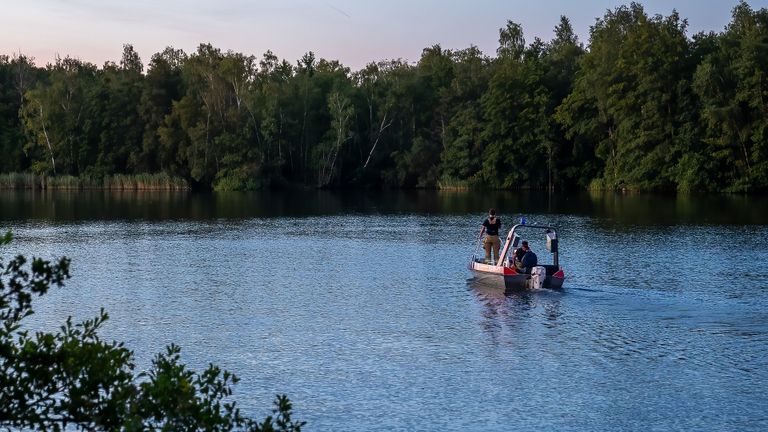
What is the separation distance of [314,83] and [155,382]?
11564 cm

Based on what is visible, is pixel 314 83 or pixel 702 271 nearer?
pixel 702 271

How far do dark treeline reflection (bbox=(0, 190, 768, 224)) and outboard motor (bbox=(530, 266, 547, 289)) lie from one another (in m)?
27.5

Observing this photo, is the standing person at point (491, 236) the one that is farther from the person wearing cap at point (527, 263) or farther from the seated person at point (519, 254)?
the person wearing cap at point (527, 263)

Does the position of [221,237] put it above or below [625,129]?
below

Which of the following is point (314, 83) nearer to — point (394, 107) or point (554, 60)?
point (394, 107)

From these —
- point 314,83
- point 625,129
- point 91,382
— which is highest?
point 314,83

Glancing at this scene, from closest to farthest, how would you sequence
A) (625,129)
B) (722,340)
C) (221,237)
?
(722,340) → (221,237) → (625,129)

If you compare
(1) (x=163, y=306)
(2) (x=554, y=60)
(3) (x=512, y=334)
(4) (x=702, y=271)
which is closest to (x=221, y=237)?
(1) (x=163, y=306)

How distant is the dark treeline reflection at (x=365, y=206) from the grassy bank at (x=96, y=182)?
9686mm

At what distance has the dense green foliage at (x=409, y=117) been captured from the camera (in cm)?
9544

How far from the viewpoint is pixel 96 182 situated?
11338 cm

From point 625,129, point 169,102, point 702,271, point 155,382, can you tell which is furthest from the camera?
point 169,102

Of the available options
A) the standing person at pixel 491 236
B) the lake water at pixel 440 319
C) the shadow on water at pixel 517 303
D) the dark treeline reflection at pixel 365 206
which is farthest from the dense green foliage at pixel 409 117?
the shadow on water at pixel 517 303

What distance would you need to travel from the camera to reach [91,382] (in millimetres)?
8281
